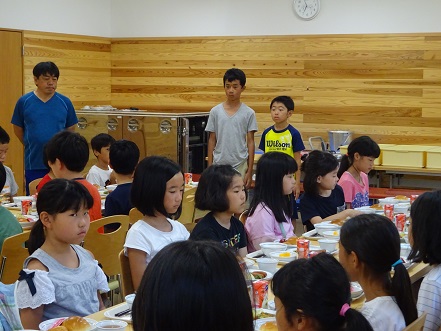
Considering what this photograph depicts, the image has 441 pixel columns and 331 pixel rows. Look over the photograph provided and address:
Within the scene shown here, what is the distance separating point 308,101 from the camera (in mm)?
8406

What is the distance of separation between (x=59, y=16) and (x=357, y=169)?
494 cm

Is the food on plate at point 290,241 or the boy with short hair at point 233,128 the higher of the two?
the boy with short hair at point 233,128

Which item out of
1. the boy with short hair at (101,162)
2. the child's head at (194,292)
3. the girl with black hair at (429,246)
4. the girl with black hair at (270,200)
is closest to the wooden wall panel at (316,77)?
the boy with short hair at (101,162)

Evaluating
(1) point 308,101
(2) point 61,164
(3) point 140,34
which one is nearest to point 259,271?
(2) point 61,164

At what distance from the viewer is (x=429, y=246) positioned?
286cm

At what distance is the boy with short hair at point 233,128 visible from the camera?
6.44 meters

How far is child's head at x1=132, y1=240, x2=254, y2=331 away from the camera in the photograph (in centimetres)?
109

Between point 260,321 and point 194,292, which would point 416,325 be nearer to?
point 260,321

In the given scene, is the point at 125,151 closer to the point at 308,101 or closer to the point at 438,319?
the point at 438,319

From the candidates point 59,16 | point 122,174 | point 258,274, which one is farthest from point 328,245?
point 59,16

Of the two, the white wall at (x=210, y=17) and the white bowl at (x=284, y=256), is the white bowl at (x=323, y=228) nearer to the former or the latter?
the white bowl at (x=284, y=256)

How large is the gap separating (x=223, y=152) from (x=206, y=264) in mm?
5441

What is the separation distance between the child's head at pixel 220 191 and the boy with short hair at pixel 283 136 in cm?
283

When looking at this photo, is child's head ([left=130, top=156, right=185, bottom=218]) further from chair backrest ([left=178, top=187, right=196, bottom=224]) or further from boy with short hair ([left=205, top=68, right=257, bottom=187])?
boy with short hair ([left=205, top=68, right=257, bottom=187])
